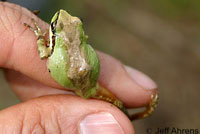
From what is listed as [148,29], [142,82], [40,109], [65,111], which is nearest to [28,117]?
[40,109]

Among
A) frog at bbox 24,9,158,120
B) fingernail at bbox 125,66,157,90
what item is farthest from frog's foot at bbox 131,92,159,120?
frog at bbox 24,9,158,120

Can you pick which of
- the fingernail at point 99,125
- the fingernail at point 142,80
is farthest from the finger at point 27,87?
the fingernail at point 142,80

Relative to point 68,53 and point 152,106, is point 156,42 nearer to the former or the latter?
point 152,106

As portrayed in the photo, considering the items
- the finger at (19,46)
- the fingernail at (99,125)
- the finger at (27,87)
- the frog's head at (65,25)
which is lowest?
the finger at (27,87)

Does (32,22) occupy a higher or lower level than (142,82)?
higher

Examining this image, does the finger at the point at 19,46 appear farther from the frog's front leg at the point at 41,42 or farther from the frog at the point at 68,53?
the frog at the point at 68,53

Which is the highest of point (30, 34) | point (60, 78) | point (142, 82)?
point (30, 34)

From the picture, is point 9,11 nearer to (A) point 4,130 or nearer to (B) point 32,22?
(B) point 32,22
